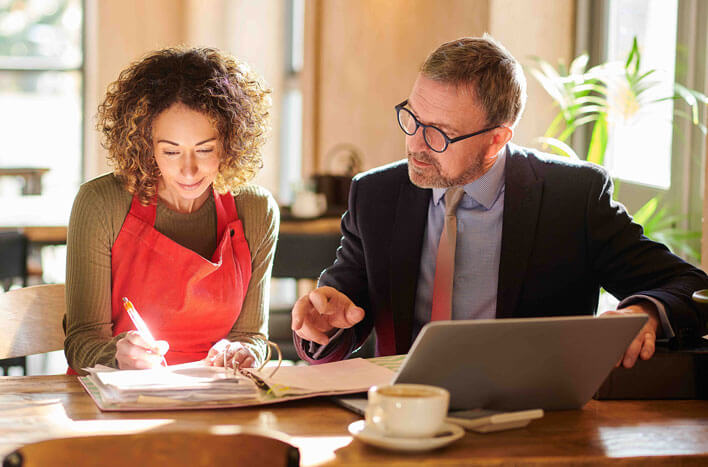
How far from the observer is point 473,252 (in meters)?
1.89

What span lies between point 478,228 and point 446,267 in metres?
0.11

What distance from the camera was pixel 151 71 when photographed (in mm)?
2016

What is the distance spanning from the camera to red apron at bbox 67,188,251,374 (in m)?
1.97

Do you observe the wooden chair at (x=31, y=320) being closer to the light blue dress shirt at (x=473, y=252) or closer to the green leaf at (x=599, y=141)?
the light blue dress shirt at (x=473, y=252)

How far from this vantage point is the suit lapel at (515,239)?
1840mm

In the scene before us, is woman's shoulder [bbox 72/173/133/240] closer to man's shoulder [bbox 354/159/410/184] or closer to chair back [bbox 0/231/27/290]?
man's shoulder [bbox 354/159/410/184]

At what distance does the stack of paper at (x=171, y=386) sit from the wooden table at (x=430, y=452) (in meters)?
0.03

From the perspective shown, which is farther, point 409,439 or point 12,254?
point 12,254

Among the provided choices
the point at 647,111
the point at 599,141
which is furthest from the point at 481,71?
the point at 647,111

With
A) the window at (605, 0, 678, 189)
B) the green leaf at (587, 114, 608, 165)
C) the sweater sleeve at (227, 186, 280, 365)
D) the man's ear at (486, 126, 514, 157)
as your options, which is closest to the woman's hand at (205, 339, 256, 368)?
the sweater sleeve at (227, 186, 280, 365)

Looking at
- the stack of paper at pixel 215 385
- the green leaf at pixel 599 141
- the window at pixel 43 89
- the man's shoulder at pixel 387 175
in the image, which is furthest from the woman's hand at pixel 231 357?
the window at pixel 43 89

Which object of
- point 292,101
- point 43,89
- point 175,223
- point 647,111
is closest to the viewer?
point 175,223

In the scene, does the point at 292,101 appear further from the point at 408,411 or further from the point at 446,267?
the point at 408,411

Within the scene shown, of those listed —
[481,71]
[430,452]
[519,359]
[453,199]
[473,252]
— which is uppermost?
[481,71]
